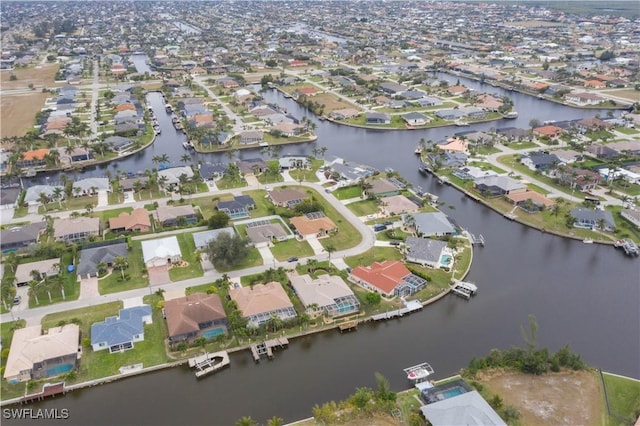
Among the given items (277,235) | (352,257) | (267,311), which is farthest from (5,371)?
(352,257)

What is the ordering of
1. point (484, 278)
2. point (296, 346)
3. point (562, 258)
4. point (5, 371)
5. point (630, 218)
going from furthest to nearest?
point (630, 218)
point (562, 258)
point (484, 278)
point (296, 346)
point (5, 371)

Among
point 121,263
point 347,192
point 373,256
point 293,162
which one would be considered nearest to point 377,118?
point 293,162

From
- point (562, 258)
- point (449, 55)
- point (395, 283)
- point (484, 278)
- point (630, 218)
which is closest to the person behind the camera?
point (395, 283)

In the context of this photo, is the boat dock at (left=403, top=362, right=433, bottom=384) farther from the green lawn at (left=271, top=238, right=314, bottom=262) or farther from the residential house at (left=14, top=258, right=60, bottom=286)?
the residential house at (left=14, top=258, right=60, bottom=286)

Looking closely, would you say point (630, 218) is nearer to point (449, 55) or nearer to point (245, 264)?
point (245, 264)

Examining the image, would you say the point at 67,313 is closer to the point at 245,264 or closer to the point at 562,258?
the point at 245,264

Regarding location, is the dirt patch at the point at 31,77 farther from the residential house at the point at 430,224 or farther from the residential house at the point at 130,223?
the residential house at the point at 430,224

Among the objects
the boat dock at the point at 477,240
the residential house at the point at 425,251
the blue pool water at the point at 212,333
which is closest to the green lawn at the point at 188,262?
the blue pool water at the point at 212,333

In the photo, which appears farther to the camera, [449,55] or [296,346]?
[449,55]
